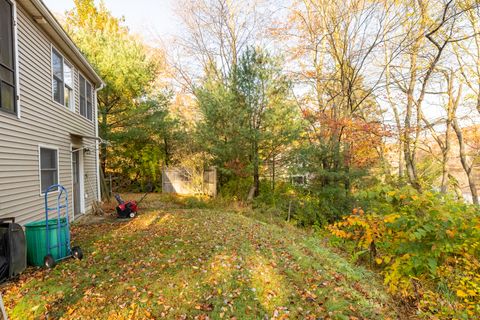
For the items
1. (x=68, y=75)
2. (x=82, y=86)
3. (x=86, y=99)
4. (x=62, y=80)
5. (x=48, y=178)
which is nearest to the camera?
(x=48, y=178)

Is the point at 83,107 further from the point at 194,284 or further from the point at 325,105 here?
the point at 325,105

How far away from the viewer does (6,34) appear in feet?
14.9

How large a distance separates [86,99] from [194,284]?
838 cm

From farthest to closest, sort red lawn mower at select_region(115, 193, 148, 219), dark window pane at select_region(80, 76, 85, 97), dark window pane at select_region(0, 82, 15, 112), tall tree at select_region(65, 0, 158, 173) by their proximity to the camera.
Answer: tall tree at select_region(65, 0, 158, 173) < dark window pane at select_region(80, 76, 85, 97) < red lawn mower at select_region(115, 193, 148, 219) < dark window pane at select_region(0, 82, 15, 112)

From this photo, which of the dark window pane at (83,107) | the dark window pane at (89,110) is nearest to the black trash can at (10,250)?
the dark window pane at (83,107)

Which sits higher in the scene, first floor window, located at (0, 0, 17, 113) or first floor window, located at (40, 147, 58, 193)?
first floor window, located at (0, 0, 17, 113)

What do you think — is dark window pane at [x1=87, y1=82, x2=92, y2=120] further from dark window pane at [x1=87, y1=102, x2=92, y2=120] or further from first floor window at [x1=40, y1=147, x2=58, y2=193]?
first floor window at [x1=40, y1=147, x2=58, y2=193]

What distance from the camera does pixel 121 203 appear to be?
24.7 feet

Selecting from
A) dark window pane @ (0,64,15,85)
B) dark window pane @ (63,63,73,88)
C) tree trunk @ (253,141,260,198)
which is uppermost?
dark window pane @ (63,63,73,88)

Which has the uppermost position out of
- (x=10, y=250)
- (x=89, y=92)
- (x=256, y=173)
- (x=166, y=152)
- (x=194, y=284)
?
(x=89, y=92)

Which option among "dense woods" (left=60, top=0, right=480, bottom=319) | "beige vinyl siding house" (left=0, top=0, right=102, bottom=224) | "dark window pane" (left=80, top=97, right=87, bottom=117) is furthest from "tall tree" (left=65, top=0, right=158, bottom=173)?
"beige vinyl siding house" (left=0, top=0, right=102, bottom=224)

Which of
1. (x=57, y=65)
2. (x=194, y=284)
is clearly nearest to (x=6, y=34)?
(x=57, y=65)

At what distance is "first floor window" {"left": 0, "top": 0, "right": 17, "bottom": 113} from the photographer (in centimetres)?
439

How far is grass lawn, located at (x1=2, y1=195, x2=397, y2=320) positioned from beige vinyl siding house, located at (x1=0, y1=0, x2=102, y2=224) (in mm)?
1601
